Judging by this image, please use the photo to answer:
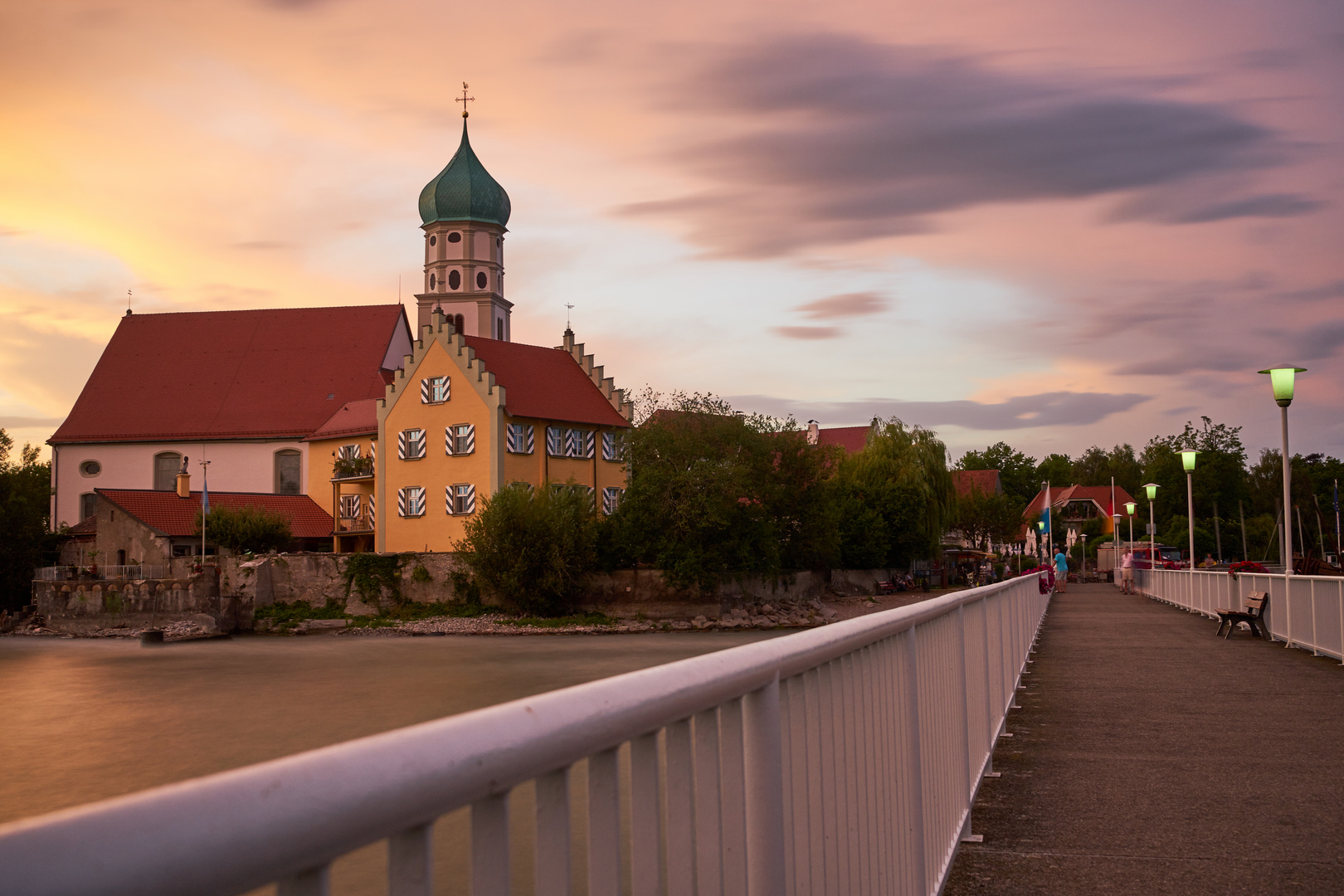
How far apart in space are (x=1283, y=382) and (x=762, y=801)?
21.9 m

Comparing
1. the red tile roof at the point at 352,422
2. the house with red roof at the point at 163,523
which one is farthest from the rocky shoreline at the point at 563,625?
the red tile roof at the point at 352,422

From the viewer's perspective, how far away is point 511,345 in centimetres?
6181

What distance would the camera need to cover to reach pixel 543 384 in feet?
197

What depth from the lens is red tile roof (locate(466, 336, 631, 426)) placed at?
57.3 m

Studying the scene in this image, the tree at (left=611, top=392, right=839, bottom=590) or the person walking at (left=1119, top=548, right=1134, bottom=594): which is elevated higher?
the tree at (left=611, top=392, right=839, bottom=590)

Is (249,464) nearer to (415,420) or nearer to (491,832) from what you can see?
(415,420)

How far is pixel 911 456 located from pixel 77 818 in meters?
66.2

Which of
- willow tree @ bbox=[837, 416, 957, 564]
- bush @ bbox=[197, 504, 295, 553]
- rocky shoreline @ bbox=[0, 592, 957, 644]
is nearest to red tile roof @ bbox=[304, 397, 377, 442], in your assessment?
bush @ bbox=[197, 504, 295, 553]

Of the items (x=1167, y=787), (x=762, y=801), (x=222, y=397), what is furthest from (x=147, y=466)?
(x=762, y=801)

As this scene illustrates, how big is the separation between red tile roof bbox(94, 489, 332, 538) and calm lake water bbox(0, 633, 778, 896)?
7969 mm

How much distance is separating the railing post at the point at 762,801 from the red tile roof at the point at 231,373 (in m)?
70.1

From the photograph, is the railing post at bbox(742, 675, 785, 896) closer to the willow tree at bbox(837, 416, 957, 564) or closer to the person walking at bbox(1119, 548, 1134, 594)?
the person walking at bbox(1119, 548, 1134, 594)

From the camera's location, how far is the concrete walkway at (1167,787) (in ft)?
18.2

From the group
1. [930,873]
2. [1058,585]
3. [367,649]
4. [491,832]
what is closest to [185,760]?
[367,649]
